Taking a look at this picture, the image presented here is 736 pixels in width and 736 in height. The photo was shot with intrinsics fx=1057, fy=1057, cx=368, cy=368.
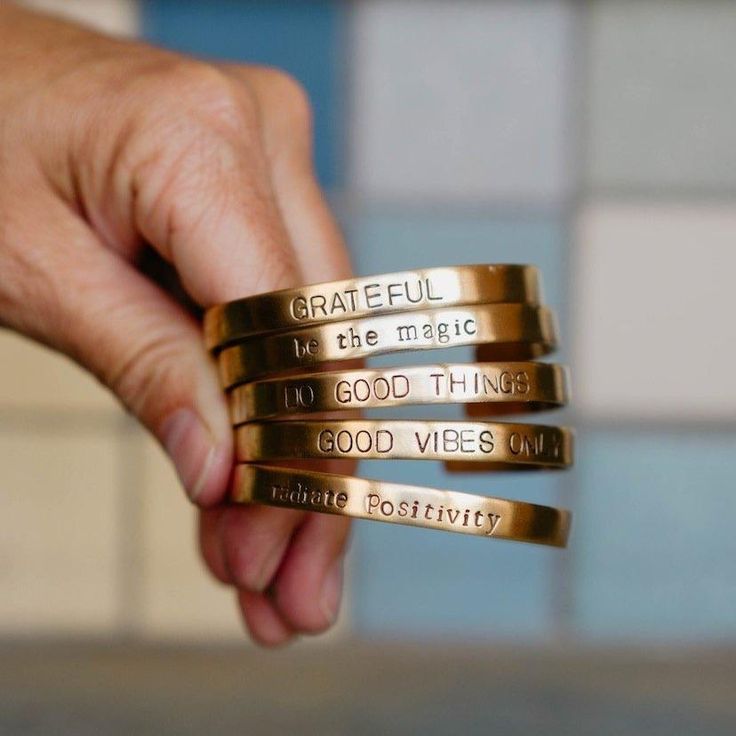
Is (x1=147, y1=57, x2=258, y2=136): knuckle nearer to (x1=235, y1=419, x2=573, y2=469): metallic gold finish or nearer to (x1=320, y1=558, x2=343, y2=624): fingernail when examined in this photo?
(x1=235, y1=419, x2=573, y2=469): metallic gold finish

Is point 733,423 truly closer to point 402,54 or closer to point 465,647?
point 465,647

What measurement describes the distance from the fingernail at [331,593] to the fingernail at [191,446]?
12 centimetres

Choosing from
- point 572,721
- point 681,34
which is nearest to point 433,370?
point 572,721

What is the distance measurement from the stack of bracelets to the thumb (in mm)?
42

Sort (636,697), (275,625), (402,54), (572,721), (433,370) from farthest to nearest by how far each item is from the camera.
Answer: (402,54) < (636,697) < (572,721) < (275,625) < (433,370)

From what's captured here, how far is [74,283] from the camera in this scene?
617 millimetres

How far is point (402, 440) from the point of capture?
540 mm

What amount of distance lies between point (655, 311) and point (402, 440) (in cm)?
103

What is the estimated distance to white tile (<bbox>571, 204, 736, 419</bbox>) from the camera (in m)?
1.48

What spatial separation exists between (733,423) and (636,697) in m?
0.43

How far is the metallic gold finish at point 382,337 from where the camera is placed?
0.55 m

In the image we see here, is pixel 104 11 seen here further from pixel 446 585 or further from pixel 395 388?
pixel 395 388

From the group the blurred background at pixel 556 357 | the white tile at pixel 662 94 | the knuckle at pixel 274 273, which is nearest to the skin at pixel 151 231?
the knuckle at pixel 274 273

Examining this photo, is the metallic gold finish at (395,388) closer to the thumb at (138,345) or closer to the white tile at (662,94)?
the thumb at (138,345)
